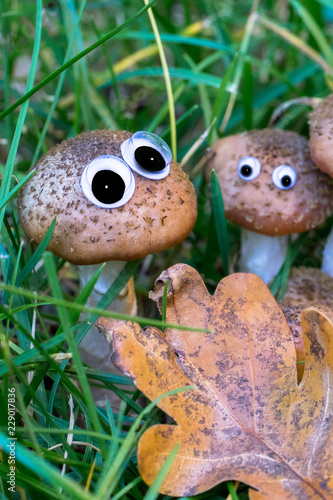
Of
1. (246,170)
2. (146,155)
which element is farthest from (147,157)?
(246,170)

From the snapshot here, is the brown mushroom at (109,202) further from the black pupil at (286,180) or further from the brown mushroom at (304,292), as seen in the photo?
the brown mushroom at (304,292)

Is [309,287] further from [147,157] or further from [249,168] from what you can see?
[147,157]

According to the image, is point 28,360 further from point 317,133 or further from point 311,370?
point 317,133

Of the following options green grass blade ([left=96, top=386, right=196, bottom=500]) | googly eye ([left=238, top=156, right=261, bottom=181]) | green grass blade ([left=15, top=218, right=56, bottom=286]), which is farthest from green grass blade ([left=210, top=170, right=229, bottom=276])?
green grass blade ([left=96, top=386, right=196, bottom=500])

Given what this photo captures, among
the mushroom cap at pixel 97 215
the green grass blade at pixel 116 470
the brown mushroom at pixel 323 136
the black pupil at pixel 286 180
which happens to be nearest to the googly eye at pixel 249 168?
the black pupil at pixel 286 180

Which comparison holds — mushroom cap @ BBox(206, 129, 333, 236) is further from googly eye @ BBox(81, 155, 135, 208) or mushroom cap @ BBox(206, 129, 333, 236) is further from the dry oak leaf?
googly eye @ BBox(81, 155, 135, 208)
